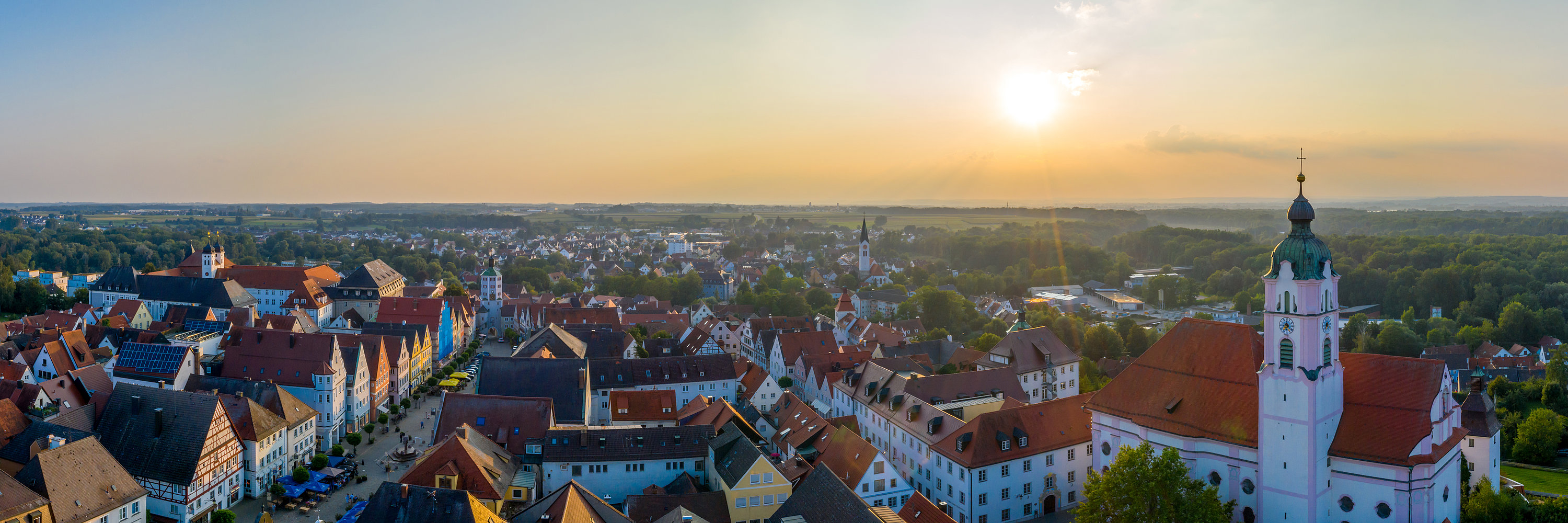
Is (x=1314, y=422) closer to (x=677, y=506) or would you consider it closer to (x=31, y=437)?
Answer: (x=677, y=506)

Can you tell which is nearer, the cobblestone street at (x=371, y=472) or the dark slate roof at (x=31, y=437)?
the dark slate roof at (x=31, y=437)

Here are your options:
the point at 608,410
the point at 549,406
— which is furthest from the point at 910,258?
the point at 549,406

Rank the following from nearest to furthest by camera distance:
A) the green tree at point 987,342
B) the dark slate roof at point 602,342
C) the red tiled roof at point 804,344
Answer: the red tiled roof at point 804,344, the dark slate roof at point 602,342, the green tree at point 987,342

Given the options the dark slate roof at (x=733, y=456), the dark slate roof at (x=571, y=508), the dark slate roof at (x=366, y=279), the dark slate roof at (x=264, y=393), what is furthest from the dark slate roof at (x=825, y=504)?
the dark slate roof at (x=366, y=279)

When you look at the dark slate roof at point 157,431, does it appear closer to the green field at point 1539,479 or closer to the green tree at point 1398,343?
the green field at point 1539,479

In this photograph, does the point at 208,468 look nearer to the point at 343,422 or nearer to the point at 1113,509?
the point at 343,422

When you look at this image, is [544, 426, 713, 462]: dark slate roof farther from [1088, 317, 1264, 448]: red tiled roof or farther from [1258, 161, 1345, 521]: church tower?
[1258, 161, 1345, 521]: church tower

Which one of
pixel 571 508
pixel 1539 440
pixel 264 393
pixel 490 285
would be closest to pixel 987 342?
pixel 1539 440
